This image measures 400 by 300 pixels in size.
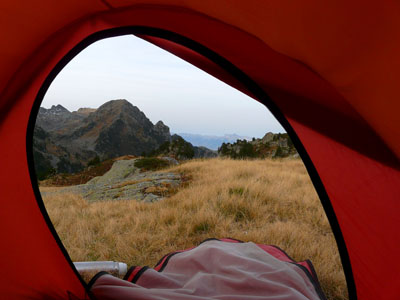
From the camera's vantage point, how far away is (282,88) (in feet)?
5.00

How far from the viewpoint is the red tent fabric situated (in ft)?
3.23

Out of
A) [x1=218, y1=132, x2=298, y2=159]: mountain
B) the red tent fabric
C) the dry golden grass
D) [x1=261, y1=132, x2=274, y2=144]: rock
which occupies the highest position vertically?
[x1=261, y1=132, x2=274, y2=144]: rock

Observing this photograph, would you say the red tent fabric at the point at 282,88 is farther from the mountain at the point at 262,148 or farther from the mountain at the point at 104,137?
the mountain at the point at 104,137

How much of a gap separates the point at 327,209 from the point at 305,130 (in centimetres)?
44

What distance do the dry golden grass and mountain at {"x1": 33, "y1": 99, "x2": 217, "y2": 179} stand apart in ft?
118

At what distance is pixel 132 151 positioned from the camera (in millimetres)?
51031

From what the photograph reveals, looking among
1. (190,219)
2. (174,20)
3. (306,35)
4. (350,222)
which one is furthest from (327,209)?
(190,219)

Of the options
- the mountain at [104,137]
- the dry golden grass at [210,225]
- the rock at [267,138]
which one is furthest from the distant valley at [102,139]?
the dry golden grass at [210,225]

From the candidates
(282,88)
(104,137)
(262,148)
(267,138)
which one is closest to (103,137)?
(104,137)

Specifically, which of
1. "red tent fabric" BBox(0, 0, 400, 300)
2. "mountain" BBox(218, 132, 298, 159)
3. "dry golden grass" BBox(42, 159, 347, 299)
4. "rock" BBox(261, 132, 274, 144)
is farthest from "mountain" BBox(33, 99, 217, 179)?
"red tent fabric" BBox(0, 0, 400, 300)

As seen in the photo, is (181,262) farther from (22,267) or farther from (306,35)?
(306,35)

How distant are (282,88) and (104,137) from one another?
49.9 metres

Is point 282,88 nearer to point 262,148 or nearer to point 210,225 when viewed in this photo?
point 210,225

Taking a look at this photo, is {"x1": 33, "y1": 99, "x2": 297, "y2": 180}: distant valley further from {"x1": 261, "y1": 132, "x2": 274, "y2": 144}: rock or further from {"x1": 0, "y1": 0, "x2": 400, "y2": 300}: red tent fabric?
{"x1": 0, "y1": 0, "x2": 400, "y2": 300}: red tent fabric
